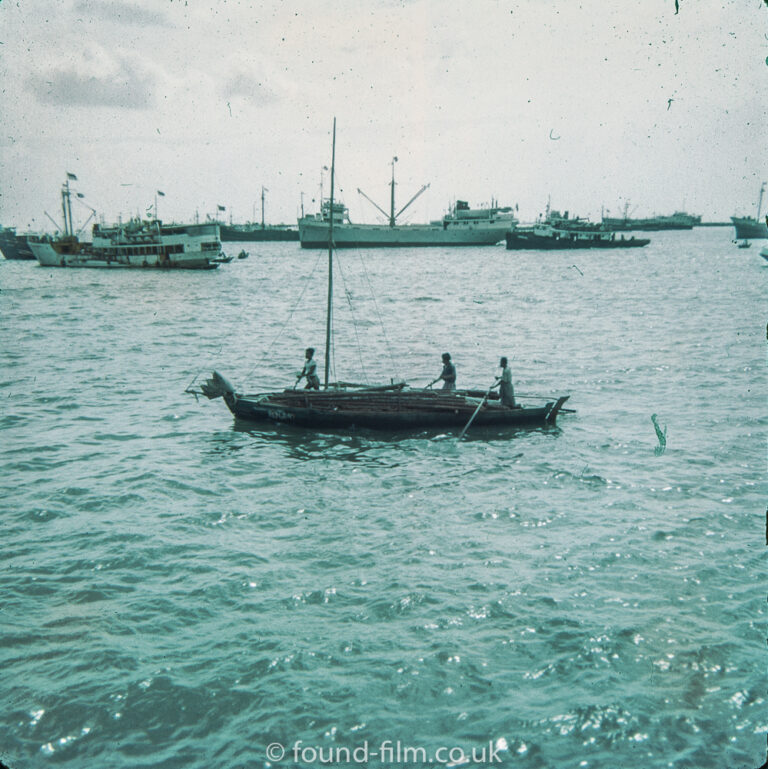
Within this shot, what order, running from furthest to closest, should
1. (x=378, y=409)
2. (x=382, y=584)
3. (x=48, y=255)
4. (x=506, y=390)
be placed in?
(x=48, y=255) < (x=506, y=390) < (x=378, y=409) < (x=382, y=584)

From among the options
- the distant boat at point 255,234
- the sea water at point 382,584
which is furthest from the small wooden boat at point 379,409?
the distant boat at point 255,234

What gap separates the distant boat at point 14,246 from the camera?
345 ft

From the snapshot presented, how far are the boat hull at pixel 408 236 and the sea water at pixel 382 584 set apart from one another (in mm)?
104204

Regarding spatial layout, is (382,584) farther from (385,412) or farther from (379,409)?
(379,409)

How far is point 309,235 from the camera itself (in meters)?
125

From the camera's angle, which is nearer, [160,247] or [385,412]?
[385,412]

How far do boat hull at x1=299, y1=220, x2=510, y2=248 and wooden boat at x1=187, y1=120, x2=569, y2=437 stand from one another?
355ft

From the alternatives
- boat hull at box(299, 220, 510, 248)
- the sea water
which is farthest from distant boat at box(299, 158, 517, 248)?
the sea water

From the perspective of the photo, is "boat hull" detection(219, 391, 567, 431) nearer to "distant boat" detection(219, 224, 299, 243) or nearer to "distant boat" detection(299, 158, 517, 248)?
"distant boat" detection(299, 158, 517, 248)

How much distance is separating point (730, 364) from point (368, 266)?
66840 mm

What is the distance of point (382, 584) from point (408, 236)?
12220cm

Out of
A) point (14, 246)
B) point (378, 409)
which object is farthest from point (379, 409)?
point (14, 246)

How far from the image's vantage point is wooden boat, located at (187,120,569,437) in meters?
17.2

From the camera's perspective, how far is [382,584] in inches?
383
